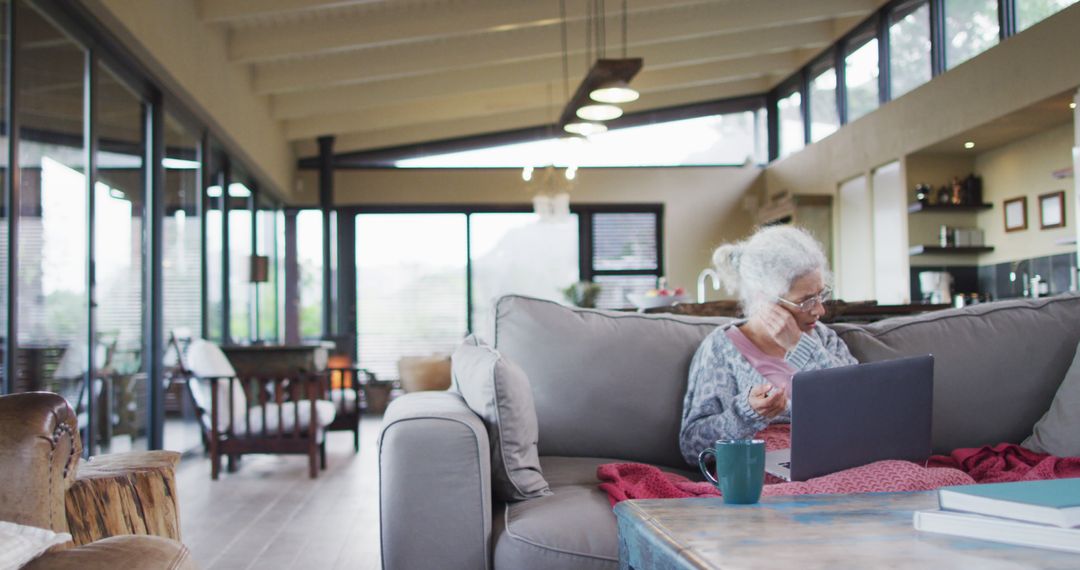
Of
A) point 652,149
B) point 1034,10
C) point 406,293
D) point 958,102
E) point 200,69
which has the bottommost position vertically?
point 406,293

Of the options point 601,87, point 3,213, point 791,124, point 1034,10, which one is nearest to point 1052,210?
point 1034,10

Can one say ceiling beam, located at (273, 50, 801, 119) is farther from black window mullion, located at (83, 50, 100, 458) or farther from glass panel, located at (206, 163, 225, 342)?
black window mullion, located at (83, 50, 100, 458)

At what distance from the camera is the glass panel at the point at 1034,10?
6039 millimetres

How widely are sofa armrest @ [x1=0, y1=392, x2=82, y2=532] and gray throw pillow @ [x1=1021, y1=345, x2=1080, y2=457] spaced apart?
2.44 metres

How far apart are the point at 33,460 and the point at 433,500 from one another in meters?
0.82

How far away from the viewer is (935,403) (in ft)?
8.87

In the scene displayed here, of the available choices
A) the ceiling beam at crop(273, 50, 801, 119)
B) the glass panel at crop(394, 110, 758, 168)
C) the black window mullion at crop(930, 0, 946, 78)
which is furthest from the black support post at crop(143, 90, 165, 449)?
the black window mullion at crop(930, 0, 946, 78)

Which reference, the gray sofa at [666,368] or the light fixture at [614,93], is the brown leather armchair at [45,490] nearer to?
the gray sofa at [666,368]

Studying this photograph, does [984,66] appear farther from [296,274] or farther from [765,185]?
[296,274]

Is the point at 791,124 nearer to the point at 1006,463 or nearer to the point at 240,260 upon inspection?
the point at 240,260

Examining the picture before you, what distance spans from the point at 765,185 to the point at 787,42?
7.95ft

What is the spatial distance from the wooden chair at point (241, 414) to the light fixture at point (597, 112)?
2.53 meters

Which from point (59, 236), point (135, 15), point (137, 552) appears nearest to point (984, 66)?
point (135, 15)

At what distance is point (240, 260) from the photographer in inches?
305
